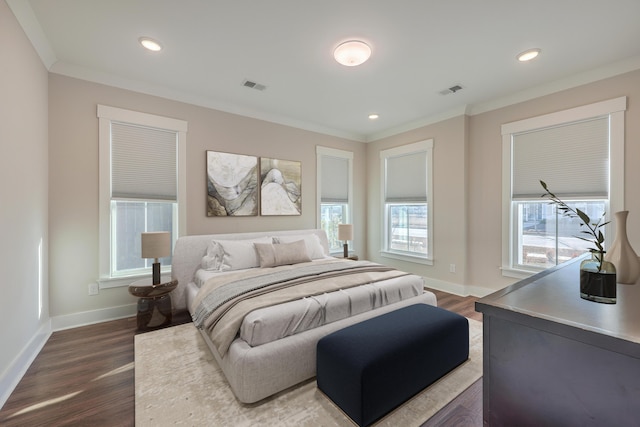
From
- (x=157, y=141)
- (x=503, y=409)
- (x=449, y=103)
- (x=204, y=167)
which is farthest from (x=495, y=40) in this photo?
(x=157, y=141)

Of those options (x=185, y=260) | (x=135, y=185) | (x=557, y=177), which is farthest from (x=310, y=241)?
(x=557, y=177)

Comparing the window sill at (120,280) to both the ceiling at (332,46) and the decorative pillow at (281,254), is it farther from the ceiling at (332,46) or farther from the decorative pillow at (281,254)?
the ceiling at (332,46)

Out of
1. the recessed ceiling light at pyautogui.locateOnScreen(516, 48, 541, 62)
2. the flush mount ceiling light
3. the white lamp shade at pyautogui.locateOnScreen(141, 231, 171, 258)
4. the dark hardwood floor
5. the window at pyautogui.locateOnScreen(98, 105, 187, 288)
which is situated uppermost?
the recessed ceiling light at pyautogui.locateOnScreen(516, 48, 541, 62)

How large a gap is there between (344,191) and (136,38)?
373 centimetres

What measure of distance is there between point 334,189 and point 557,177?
3189mm

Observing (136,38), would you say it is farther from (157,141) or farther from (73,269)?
(73,269)

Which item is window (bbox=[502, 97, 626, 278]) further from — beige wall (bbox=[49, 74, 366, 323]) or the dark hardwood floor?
beige wall (bbox=[49, 74, 366, 323])

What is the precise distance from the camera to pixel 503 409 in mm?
896

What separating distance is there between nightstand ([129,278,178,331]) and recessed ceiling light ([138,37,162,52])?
2350mm

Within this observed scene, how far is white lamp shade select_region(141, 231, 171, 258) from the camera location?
2.91 meters

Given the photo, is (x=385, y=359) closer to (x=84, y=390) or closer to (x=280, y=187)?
(x=84, y=390)

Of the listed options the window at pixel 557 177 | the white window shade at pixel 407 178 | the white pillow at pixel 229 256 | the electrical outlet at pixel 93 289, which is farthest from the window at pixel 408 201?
the electrical outlet at pixel 93 289

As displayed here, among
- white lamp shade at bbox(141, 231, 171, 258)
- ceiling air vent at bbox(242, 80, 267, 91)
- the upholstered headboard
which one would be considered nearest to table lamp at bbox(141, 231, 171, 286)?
white lamp shade at bbox(141, 231, 171, 258)

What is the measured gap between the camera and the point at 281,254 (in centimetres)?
340
